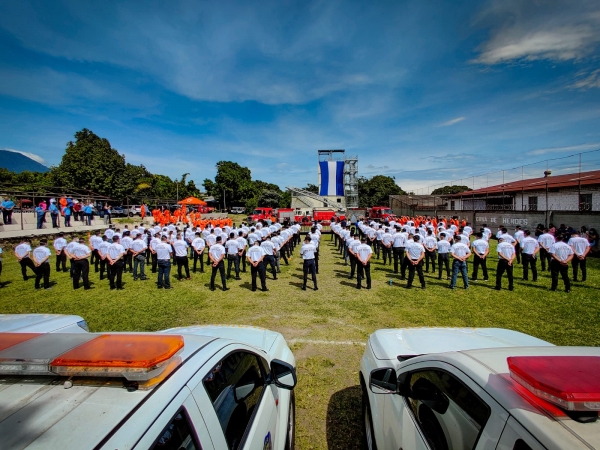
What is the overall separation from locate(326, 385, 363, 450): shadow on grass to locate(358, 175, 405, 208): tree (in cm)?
5454

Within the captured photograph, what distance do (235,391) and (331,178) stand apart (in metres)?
37.8

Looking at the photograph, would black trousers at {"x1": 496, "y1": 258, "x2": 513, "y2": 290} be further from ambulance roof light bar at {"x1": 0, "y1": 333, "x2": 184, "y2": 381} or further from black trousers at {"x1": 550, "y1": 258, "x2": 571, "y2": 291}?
ambulance roof light bar at {"x1": 0, "y1": 333, "x2": 184, "y2": 381}

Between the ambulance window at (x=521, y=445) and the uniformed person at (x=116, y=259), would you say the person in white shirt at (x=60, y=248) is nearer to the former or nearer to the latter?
the uniformed person at (x=116, y=259)

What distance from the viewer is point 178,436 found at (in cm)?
149

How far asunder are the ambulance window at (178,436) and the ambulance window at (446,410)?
4.96 ft

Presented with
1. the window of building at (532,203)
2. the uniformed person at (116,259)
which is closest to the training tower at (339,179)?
the window of building at (532,203)

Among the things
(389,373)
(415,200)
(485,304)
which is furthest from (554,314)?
(415,200)

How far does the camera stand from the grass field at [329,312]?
4.38 meters

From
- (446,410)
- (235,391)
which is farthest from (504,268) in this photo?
(235,391)

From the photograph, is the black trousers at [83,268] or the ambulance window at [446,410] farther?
the black trousers at [83,268]

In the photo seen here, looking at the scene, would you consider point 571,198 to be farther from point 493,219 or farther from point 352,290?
point 352,290

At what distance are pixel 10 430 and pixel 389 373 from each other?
91.3 inches

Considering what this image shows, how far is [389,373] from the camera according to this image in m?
2.51

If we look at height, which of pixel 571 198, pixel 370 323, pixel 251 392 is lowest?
pixel 370 323
